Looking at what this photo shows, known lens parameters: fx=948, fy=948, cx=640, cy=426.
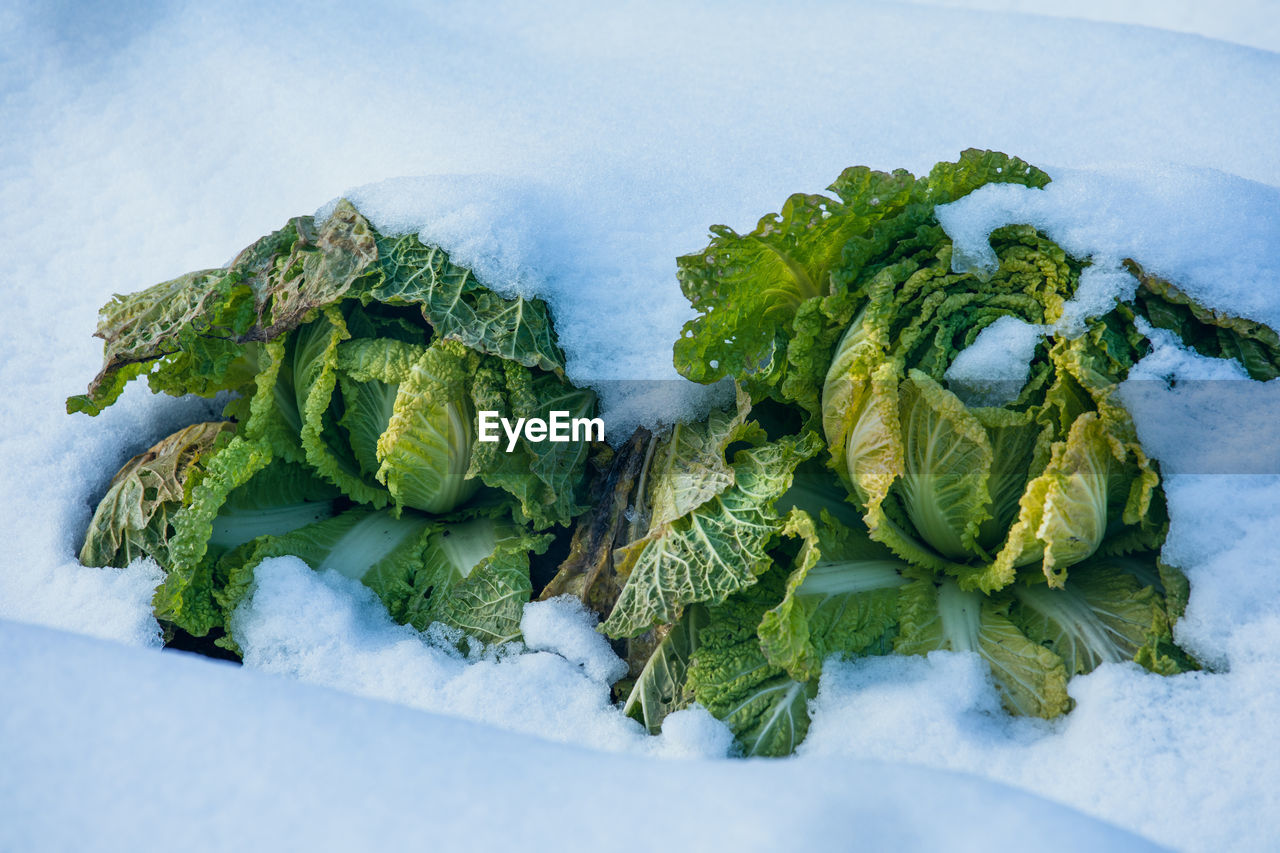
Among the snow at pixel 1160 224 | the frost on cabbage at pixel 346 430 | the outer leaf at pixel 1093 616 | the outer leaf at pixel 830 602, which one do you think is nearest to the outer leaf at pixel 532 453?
the frost on cabbage at pixel 346 430

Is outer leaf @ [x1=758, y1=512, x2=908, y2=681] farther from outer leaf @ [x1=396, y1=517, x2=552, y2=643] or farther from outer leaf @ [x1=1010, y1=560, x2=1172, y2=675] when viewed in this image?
outer leaf @ [x1=396, y1=517, x2=552, y2=643]

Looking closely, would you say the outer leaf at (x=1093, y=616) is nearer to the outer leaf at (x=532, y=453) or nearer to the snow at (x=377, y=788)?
the snow at (x=377, y=788)

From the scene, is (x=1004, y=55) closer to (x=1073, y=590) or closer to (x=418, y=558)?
(x=1073, y=590)

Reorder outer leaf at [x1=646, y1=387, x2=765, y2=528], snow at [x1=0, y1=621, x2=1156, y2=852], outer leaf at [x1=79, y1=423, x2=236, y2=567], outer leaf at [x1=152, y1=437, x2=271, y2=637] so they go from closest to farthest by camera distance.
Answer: snow at [x1=0, y1=621, x2=1156, y2=852] → outer leaf at [x1=646, y1=387, x2=765, y2=528] → outer leaf at [x1=152, y1=437, x2=271, y2=637] → outer leaf at [x1=79, y1=423, x2=236, y2=567]

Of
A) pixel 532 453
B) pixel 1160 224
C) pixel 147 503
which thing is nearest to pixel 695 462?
pixel 532 453

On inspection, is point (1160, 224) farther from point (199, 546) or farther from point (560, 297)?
point (199, 546)

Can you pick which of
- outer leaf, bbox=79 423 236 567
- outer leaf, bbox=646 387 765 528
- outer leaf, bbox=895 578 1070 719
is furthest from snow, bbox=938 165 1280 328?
outer leaf, bbox=79 423 236 567
